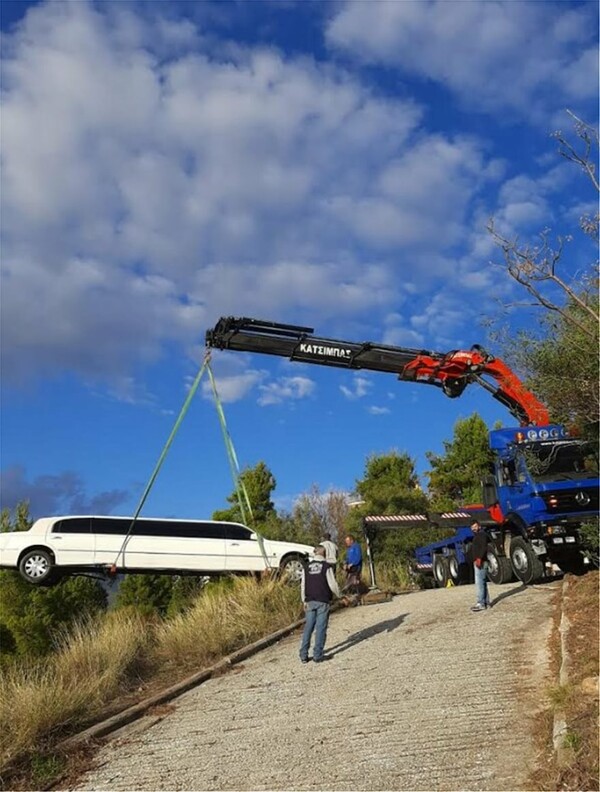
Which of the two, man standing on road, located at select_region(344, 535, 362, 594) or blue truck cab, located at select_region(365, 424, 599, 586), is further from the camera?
man standing on road, located at select_region(344, 535, 362, 594)

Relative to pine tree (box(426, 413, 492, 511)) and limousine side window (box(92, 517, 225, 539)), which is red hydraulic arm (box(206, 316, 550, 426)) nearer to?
limousine side window (box(92, 517, 225, 539))

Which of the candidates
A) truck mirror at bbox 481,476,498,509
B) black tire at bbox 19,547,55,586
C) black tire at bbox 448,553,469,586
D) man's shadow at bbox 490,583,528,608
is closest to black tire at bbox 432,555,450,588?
black tire at bbox 448,553,469,586

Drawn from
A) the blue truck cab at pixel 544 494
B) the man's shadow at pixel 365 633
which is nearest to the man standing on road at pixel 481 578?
the man's shadow at pixel 365 633

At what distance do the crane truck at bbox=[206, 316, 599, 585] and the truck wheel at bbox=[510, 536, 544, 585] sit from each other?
19 millimetres

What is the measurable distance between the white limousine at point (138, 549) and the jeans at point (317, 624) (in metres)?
5.47

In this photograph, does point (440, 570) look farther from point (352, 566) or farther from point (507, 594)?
point (507, 594)

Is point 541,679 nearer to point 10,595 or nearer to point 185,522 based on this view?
point 185,522

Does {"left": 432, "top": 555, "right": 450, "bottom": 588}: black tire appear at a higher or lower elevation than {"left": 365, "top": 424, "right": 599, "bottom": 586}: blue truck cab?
lower

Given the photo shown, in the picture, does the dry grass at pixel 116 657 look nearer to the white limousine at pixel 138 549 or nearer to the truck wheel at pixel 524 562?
the white limousine at pixel 138 549

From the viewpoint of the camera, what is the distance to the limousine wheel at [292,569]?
48.7ft

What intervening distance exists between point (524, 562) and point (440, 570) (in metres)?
5.47

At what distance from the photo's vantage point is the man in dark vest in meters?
9.76

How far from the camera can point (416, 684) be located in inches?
314

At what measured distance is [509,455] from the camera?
14.8 m
